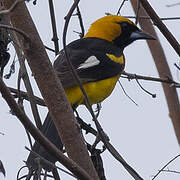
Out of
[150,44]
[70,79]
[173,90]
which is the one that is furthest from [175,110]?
[70,79]

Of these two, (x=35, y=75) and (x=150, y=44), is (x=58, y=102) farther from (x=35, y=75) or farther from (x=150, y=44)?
(x=150, y=44)

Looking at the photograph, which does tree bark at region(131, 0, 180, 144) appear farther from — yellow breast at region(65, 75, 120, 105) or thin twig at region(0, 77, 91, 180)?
thin twig at region(0, 77, 91, 180)

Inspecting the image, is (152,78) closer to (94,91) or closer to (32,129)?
(94,91)

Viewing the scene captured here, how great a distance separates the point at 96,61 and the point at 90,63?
13 centimetres

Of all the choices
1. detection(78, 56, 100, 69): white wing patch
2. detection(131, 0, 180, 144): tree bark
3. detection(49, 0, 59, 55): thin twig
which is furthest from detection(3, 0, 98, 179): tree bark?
detection(78, 56, 100, 69): white wing patch

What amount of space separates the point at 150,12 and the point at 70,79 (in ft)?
3.79

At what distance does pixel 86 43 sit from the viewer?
13.1 ft

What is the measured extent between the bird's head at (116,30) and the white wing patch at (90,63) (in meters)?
0.91

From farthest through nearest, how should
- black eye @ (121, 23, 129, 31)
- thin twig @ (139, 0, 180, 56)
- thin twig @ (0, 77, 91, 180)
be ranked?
black eye @ (121, 23, 129, 31) < thin twig @ (139, 0, 180, 56) < thin twig @ (0, 77, 91, 180)

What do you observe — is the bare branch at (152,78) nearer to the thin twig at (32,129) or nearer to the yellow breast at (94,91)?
the yellow breast at (94,91)

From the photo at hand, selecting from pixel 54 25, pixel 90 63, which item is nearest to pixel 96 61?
pixel 90 63

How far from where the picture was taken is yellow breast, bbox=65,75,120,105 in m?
3.31

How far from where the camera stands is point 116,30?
4547 mm

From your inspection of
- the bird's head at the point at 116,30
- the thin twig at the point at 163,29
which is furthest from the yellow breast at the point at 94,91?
the thin twig at the point at 163,29
